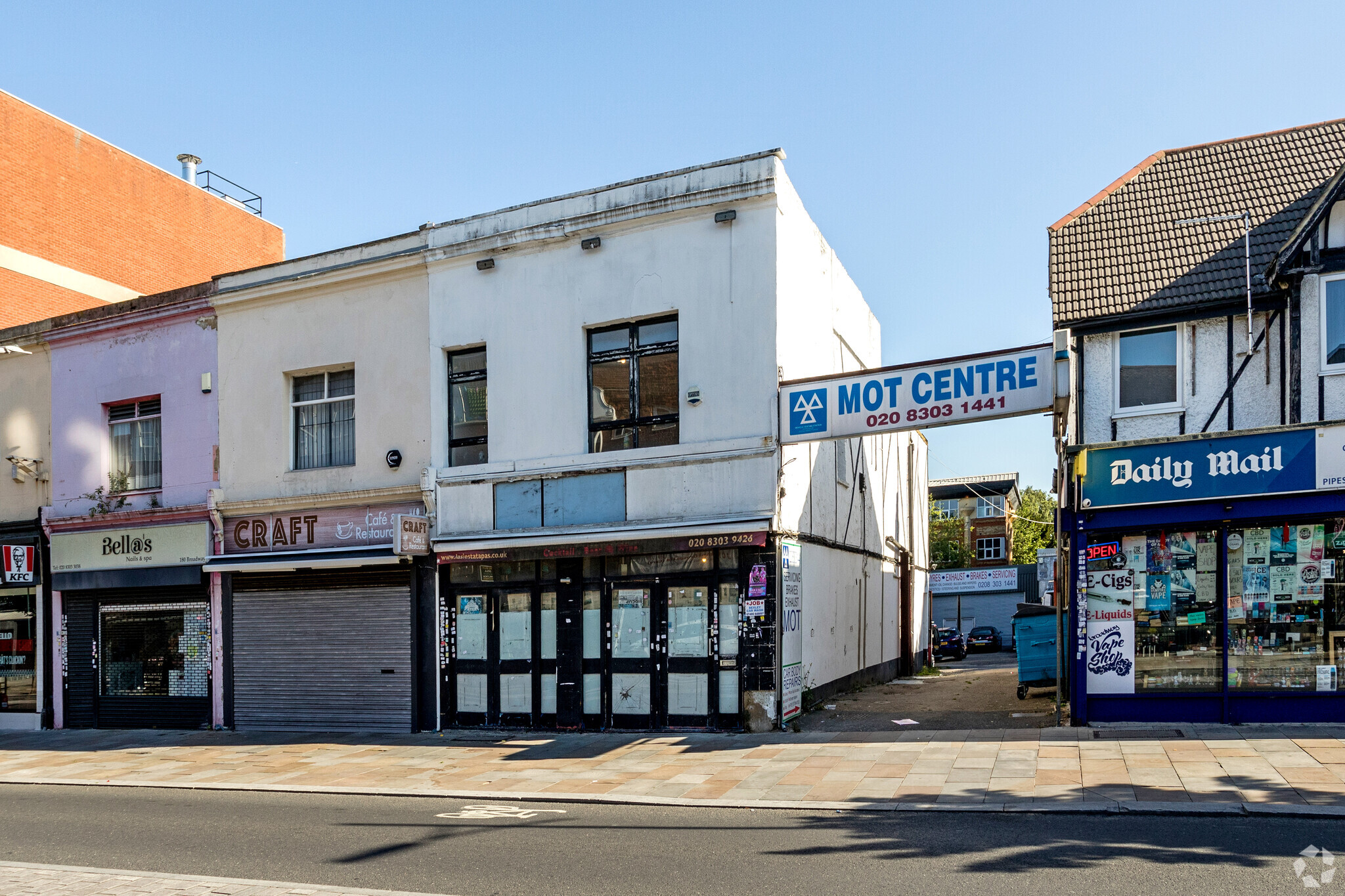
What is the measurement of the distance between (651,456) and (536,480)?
6.59ft

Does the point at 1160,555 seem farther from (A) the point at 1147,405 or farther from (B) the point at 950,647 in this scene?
(B) the point at 950,647

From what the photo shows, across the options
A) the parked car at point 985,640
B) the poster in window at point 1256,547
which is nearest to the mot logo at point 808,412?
the poster in window at point 1256,547

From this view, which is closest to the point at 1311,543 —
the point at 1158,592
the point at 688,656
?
the point at 1158,592

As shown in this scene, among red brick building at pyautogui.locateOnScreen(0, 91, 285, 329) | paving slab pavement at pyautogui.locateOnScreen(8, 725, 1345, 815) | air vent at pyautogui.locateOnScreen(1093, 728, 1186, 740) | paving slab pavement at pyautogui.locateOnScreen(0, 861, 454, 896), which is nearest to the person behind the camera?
paving slab pavement at pyautogui.locateOnScreen(0, 861, 454, 896)

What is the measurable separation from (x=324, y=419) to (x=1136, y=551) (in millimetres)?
13371

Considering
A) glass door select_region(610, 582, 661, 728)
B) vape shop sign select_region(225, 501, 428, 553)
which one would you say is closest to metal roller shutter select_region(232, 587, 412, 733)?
vape shop sign select_region(225, 501, 428, 553)

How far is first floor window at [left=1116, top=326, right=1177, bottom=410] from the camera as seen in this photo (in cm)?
1426

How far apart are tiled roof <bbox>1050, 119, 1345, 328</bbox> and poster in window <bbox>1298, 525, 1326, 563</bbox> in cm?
321

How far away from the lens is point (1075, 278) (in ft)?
49.3

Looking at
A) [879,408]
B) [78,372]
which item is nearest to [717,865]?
[879,408]

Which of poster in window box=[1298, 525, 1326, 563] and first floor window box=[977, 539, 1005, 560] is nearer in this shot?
poster in window box=[1298, 525, 1326, 563]

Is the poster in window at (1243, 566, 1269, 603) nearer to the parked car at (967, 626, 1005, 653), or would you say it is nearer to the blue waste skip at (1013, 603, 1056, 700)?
the blue waste skip at (1013, 603, 1056, 700)

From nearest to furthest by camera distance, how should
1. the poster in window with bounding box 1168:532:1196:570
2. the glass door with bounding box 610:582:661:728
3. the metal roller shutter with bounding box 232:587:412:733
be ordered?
1. the poster in window with bounding box 1168:532:1196:570
2. the glass door with bounding box 610:582:661:728
3. the metal roller shutter with bounding box 232:587:412:733

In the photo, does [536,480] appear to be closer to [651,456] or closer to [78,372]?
[651,456]
